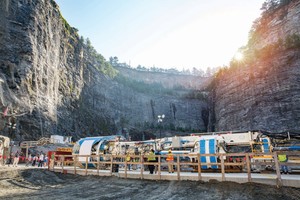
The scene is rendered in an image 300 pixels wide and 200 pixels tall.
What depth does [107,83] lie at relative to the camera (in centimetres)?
6644

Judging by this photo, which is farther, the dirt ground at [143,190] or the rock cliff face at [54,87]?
the rock cliff face at [54,87]

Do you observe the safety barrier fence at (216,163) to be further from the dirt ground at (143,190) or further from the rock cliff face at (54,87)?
the rock cliff face at (54,87)

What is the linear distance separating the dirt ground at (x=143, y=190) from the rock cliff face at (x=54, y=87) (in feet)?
67.2

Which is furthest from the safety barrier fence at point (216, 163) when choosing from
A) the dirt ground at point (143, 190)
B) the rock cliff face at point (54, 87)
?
the rock cliff face at point (54, 87)

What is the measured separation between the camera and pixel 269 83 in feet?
128

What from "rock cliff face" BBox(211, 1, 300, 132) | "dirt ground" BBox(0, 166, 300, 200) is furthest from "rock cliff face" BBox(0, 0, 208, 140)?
"rock cliff face" BBox(211, 1, 300, 132)

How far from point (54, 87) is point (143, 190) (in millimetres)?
37307

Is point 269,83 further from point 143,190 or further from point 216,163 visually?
point 143,190

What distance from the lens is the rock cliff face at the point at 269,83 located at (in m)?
35.2

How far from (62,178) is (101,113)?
42.0m

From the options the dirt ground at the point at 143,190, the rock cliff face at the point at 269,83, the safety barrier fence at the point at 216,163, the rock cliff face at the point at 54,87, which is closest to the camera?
the dirt ground at the point at 143,190

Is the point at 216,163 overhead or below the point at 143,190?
overhead

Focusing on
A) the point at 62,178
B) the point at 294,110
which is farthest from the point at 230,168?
the point at 294,110

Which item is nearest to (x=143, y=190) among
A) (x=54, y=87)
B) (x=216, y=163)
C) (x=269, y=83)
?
(x=216, y=163)
